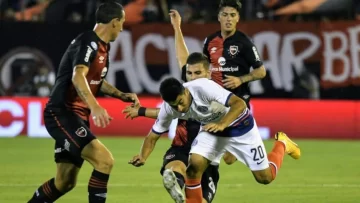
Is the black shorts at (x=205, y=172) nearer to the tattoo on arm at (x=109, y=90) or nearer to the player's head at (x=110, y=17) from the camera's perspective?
the tattoo on arm at (x=109, y=90)

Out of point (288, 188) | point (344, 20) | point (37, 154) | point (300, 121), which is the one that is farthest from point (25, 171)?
point (344, 20)

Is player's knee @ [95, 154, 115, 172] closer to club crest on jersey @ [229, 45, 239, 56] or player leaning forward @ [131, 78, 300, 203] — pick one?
player leaning forward @ [131, 78, 300, 203]

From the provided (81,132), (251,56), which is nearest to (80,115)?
(81,132)

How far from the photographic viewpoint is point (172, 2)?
2052cm

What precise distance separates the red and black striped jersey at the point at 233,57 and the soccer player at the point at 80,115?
2002 millimetres

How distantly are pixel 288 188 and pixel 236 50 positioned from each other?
6.73ft

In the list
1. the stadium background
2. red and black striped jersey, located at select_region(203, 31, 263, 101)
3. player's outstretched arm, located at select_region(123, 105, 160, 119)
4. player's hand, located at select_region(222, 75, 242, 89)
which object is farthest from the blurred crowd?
player's outstretched arm, located at select_region(123, 105, 160, 119)

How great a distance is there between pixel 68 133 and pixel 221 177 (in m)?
4.48

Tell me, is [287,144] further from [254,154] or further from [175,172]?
[175,172]

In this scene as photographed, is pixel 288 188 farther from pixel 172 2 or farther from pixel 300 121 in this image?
pixel 172 2

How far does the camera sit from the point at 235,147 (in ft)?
30.8

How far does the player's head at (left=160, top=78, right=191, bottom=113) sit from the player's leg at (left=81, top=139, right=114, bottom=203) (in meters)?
0.75

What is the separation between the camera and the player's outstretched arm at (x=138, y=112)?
905 cm

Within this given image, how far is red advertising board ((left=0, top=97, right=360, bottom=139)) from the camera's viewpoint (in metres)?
18.7
